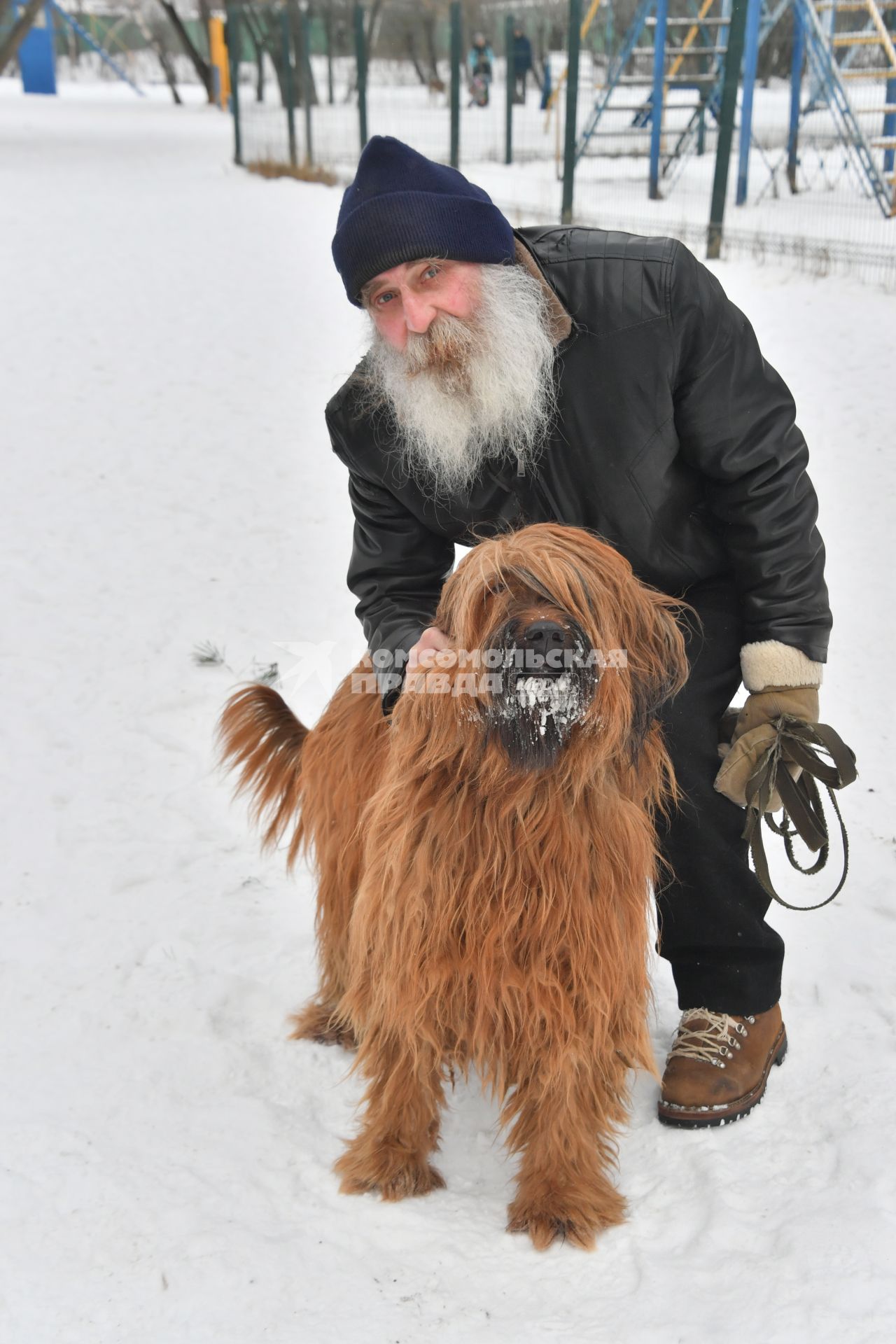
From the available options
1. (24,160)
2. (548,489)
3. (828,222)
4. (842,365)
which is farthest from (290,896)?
(24,160)

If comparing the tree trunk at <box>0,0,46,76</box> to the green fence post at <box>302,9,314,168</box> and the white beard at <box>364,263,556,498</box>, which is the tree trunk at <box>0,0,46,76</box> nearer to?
the green fence post at <box>302,9,314,168</box>

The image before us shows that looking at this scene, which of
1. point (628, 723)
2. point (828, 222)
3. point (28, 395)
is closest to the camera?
point (628, 723)

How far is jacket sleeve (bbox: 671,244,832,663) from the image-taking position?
217 centimetres

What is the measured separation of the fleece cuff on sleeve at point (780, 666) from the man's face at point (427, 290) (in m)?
0.84

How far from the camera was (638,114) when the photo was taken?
41.2 ft

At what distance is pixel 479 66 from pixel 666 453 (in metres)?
18.7

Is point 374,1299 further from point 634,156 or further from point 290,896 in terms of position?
point 634,156

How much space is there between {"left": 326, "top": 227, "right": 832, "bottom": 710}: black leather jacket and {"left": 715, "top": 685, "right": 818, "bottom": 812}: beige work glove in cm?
8

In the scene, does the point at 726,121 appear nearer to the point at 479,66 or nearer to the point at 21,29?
the point at 479,66

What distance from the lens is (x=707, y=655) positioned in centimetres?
233

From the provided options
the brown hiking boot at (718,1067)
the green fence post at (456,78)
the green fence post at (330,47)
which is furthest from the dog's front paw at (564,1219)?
the green fence post at (330,47)

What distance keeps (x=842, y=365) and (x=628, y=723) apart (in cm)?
546

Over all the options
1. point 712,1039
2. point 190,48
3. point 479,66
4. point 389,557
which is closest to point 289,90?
point 479,66

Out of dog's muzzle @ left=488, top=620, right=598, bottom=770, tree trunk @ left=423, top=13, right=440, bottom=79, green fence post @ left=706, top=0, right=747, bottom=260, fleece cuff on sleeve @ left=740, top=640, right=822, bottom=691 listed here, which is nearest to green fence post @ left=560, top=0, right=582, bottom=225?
green fence post @ left=706, top=0, right=747, bottom=260
